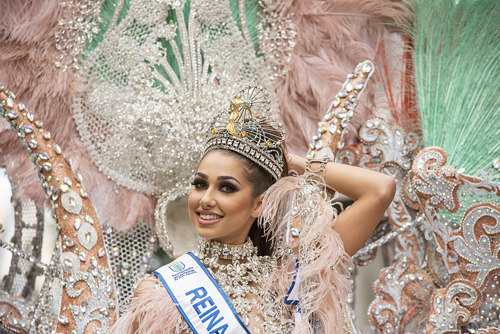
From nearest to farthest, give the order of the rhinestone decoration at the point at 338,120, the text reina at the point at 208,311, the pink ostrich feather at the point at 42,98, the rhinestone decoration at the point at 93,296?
the text reina at the point at 208,311, the rhinestone decoration at the point at 93,296, the rhinestone decoration at the point at 338,120, the pink ostrich feather at the point at 42,98

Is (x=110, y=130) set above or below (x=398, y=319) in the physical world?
above

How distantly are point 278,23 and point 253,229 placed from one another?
1.04m

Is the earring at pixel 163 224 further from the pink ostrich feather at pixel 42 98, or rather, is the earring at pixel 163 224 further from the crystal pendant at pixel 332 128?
the crystal pendant at pixel 332 128

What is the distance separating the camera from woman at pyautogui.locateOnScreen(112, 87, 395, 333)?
1.67 m

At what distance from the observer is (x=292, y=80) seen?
2.48 metres

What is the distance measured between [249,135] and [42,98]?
3.21 ft

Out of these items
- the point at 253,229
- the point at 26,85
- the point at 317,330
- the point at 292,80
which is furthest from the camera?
the point at 292,80

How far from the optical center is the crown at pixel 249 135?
1749 millimetres

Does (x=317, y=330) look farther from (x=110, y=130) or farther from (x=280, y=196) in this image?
(x=110, y=130)

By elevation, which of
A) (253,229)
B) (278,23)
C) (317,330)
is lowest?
(317,330)

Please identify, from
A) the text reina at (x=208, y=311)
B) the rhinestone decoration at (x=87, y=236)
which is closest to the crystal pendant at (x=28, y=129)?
the rhinestone decoration at (x=87, y=236)

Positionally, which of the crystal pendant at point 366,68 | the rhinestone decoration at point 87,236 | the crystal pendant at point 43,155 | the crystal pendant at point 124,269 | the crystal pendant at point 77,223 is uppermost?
the crystal pendant at point 366,68

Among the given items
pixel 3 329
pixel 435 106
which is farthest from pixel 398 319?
pixel 3 329

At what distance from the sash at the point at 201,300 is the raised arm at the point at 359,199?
1.27 ft
